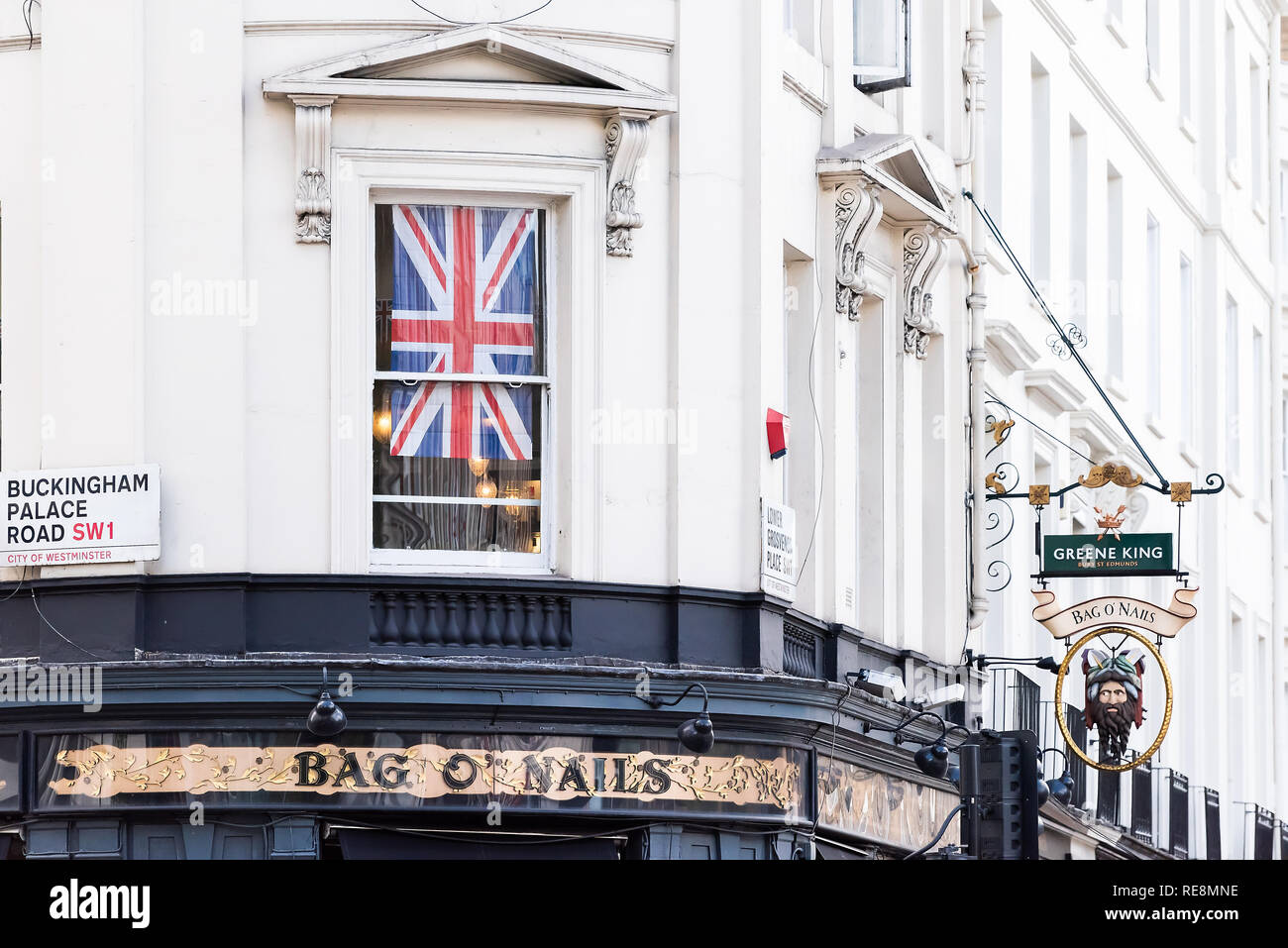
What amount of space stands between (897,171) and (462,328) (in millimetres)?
4672

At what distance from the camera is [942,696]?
26.2 m

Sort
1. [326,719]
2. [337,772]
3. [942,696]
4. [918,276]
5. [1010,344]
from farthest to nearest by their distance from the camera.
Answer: [1010,344]
[942,696]
[918,276]
[337,772]
[326,719]

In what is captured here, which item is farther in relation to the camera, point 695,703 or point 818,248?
point 818,248

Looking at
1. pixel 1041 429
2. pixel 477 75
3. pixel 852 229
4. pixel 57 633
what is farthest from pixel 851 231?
pixel 1041 429

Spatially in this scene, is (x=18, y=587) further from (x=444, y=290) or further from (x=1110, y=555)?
(x=1110, y=555)

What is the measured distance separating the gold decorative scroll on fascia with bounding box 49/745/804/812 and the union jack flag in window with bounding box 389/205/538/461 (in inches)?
88.4

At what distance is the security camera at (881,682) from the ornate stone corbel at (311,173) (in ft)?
18.1

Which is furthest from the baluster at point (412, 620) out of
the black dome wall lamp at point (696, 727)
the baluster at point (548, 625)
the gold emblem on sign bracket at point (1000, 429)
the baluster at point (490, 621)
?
the gold emblem on sign bracket at point (1000, 429)

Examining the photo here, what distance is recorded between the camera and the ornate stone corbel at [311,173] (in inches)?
846

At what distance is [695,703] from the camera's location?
21406 mm

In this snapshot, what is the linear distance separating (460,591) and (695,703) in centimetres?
179

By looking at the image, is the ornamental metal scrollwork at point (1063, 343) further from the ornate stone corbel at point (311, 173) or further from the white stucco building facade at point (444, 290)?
the ornate stone corbel at point (311, 173)
